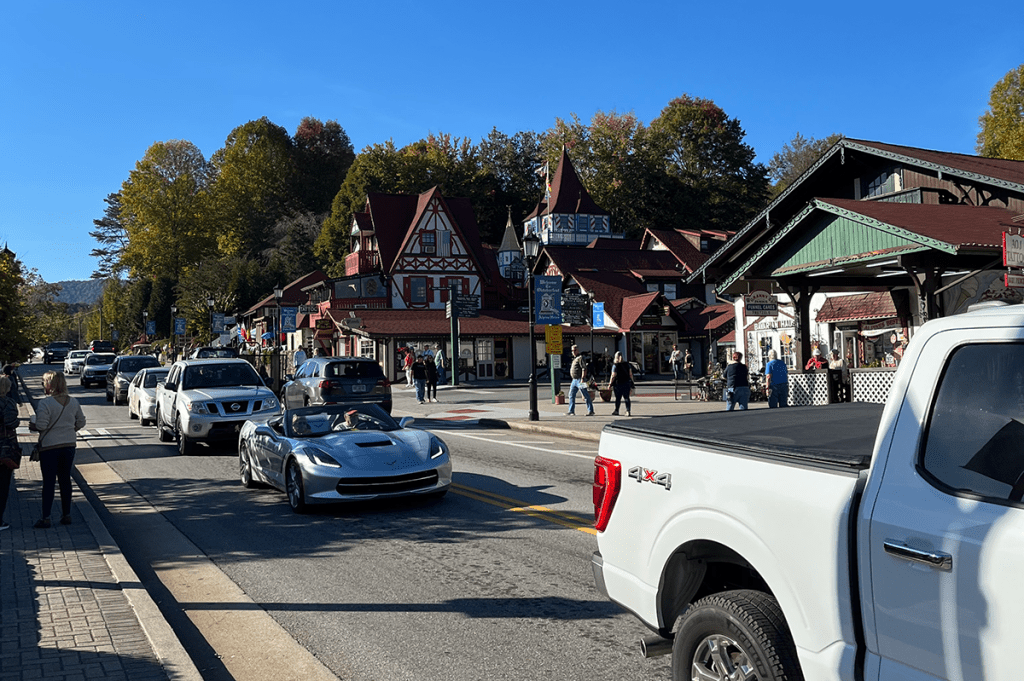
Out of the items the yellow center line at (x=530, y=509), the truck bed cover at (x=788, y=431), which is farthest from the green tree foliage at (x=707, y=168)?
the truck bed cover at (x=788, y=431)

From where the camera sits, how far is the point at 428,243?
185ft

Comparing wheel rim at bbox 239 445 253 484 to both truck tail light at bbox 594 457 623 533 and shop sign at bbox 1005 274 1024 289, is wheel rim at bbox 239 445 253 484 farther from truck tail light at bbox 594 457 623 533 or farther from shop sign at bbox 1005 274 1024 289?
shop sign at bbox 1005 274 1024 289

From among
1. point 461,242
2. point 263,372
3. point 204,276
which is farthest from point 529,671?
point 204,276

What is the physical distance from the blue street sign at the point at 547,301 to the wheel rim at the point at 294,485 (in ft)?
49.8

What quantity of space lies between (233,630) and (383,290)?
4904cm

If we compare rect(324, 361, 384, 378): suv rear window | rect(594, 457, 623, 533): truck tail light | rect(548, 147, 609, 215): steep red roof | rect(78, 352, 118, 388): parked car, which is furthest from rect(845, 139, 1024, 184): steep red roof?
rect(548, 147, 609, 215): steep red roof

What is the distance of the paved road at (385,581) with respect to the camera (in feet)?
17.3

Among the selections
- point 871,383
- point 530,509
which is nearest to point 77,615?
point 530,509

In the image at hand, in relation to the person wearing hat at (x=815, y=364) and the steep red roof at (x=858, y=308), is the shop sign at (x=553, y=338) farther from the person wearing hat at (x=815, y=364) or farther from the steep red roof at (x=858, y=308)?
the steep red roof at (x=858, y=308)

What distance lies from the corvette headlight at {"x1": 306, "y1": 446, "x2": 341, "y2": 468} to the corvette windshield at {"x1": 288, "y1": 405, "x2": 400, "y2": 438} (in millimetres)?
762

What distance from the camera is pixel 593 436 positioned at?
60.5ft

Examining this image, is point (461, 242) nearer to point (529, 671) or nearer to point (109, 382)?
point (109, 382)

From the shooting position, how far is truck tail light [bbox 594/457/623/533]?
4395 millimetres

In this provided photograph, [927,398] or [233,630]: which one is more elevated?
[927,398]
